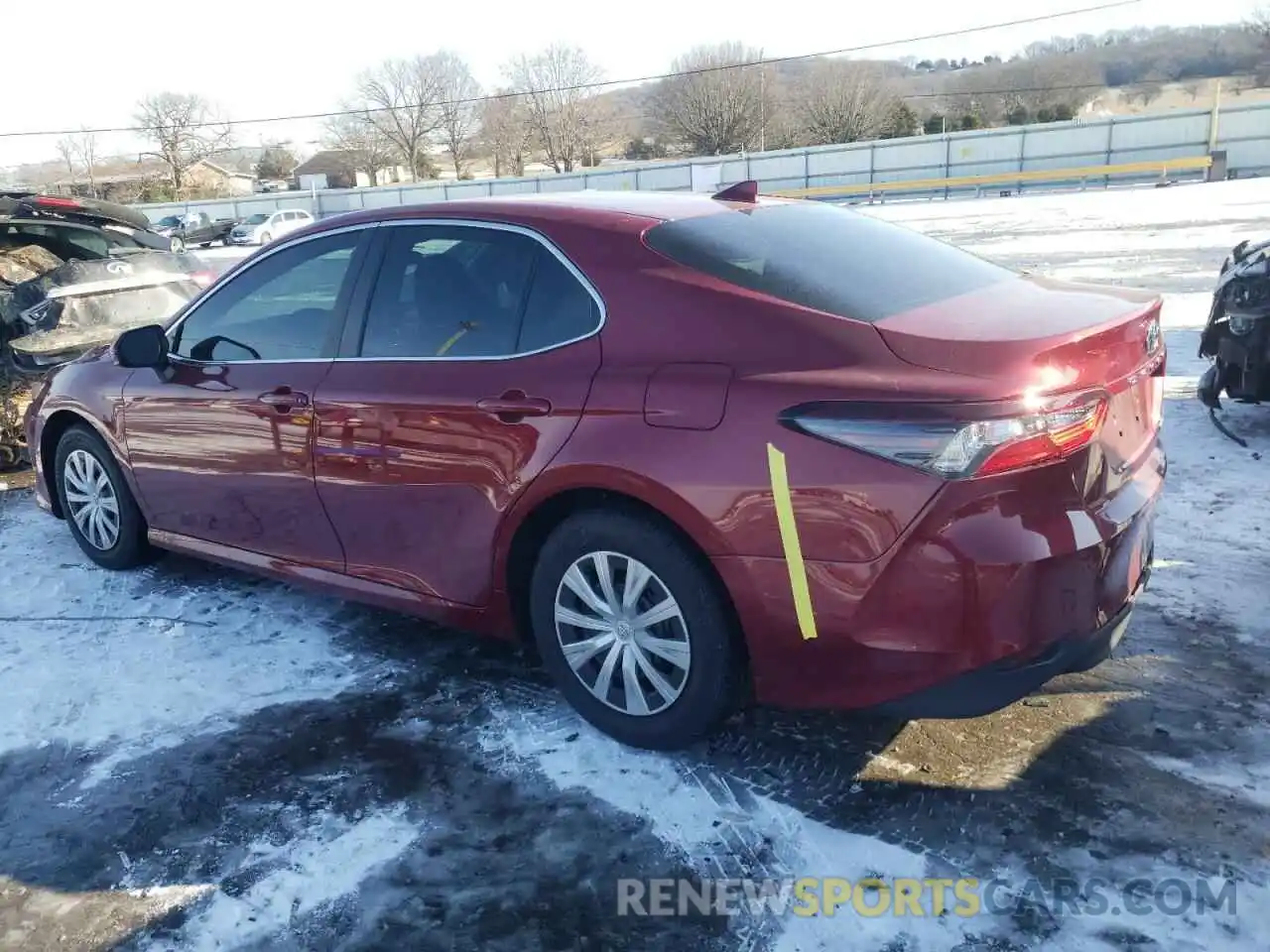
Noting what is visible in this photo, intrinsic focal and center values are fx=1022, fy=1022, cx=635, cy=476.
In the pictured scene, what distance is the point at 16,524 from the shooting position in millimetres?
5973

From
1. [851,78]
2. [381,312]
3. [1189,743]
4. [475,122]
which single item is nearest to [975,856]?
[1189,743]

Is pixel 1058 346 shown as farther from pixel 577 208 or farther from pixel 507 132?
pixel 507 132

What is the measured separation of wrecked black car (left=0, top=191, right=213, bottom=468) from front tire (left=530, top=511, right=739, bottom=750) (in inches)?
224

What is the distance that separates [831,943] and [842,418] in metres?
1.26

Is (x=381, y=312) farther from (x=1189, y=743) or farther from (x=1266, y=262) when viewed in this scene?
(x=1266, y=262)

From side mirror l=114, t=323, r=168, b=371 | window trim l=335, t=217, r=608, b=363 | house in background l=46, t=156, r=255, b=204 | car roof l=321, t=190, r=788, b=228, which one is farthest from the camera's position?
→ house in background l=46, t=156, r=255, b=204

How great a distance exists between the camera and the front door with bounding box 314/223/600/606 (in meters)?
3.17

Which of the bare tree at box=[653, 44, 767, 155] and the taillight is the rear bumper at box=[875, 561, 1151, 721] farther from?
the bare tree at box=[653, 44, 767, 155]

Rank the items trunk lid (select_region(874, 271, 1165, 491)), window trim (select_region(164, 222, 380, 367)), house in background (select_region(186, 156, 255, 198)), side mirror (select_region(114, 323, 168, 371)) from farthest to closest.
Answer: house in background (select_region(186, 156, 255, 198)) < side mirror (select_region(114, 323, 168, 371)) < window trim (select_region(164, 222, 380, 367)) < trunk lid (select_region(874, 271, 1165, 491))

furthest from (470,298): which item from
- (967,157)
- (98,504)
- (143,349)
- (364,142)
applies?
(364,142)

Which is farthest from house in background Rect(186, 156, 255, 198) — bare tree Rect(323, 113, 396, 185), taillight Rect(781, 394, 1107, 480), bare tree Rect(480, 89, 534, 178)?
taillight Rect(781, 394, 1107, 480)

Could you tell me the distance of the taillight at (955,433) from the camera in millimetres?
2477

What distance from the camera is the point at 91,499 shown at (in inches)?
198

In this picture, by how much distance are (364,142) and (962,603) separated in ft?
276
